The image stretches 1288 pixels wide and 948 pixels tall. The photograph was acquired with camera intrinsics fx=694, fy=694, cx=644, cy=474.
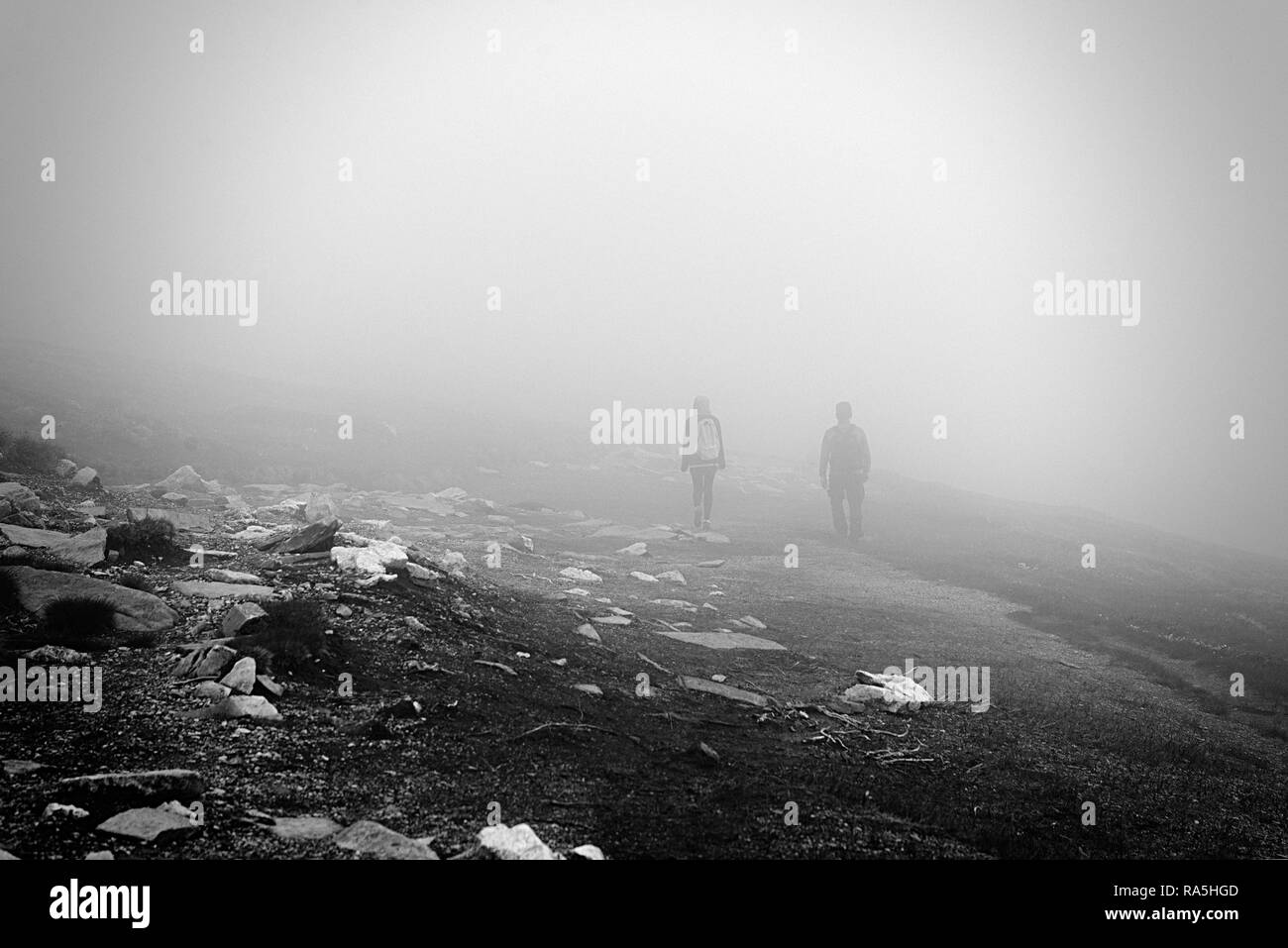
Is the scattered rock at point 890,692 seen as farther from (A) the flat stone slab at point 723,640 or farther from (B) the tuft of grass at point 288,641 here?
(B) the tuft of grass at point 288,641

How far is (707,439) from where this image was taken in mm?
25734

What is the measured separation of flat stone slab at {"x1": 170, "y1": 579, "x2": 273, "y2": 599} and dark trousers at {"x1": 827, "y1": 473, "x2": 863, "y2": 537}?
2190 centimetres

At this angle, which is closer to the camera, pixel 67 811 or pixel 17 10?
pixel 67 811

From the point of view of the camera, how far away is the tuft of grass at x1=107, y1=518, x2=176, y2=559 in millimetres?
9914

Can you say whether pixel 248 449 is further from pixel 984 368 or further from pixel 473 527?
pixel 984 368

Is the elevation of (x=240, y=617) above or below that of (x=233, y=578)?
below

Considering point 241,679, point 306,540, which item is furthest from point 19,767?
point 306,540

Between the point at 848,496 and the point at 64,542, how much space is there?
24395 millimetres

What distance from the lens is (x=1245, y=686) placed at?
13.7 metres

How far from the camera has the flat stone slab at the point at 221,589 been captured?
8.94 metres

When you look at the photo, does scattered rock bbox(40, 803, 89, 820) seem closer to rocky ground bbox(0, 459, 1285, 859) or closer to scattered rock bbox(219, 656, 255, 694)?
rocky ground bbox(0, 459, 1285, 859)

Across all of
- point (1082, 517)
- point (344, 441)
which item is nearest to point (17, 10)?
point (344, 441)

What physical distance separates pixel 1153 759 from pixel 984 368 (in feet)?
582

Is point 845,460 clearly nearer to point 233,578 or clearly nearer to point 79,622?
point 233,578
